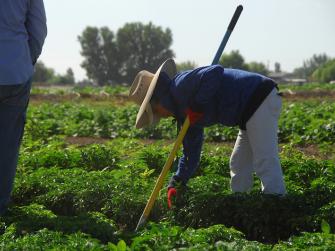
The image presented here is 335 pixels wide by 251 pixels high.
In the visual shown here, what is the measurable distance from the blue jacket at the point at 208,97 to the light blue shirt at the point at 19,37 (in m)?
1.21

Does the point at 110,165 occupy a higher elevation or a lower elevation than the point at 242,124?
lower

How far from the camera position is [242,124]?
4.95m

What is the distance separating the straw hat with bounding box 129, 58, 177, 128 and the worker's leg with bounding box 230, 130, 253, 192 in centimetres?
92

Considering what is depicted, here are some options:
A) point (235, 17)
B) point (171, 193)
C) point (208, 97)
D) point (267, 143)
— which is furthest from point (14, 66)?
point (267, 143)

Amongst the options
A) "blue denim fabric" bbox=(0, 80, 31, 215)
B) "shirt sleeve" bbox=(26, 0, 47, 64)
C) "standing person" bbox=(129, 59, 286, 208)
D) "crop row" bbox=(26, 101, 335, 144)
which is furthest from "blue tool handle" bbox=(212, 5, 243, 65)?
"crop row" bbox=(26, 101, 335, 144)

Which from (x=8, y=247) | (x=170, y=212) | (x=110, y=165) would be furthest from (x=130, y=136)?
(x=8, y=247)

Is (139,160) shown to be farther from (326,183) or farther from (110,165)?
(326,183)

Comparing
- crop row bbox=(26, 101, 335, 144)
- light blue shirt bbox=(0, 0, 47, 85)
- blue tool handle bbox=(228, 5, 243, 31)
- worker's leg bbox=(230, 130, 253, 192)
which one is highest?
blue tool handle bbox=(228, 5, 243, 31)

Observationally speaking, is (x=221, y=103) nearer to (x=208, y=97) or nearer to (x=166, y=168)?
(x=208, y=97)

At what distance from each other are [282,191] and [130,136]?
281 inches

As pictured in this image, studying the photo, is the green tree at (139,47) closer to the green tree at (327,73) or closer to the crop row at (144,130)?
the green tree at (327,73)

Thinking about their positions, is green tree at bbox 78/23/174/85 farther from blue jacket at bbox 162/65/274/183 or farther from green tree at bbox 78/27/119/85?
blue jacket at bbox 162/65/274/183

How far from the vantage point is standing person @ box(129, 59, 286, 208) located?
4.64 metres

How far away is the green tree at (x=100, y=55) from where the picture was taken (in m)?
81.6
